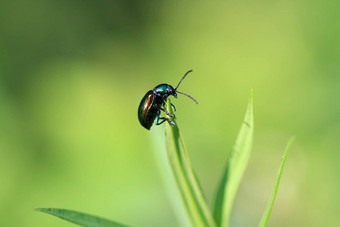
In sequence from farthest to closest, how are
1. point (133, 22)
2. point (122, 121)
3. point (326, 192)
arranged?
point (133, 22), point (122, 121), point (326, 192)

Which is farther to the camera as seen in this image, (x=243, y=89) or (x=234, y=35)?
(x=234, y=35)

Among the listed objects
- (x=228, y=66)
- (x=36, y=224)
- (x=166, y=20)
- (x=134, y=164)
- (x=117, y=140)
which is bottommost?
(x=36, y=224)

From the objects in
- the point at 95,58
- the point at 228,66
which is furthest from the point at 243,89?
the point at 95,58

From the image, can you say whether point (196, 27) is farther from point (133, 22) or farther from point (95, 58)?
point (95, 58)

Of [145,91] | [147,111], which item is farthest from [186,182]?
[145,91]

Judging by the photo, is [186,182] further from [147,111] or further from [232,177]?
[147,111]

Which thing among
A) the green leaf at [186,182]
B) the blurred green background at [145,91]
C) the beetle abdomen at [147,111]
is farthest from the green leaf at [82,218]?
the blurred green background at [145,91]

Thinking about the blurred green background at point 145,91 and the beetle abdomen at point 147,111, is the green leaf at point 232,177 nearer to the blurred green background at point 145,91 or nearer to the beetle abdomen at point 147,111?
the beetle abdomen at point 147,111
